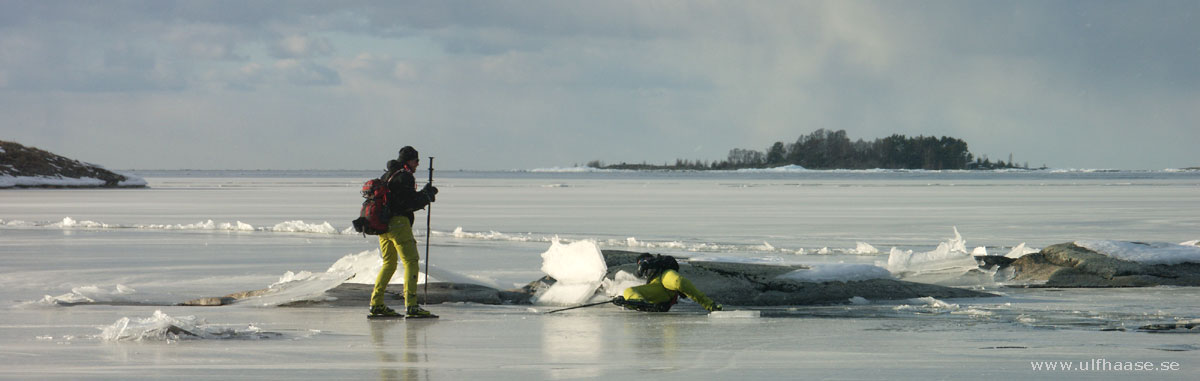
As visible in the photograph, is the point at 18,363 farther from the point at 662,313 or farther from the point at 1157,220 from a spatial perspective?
the point at 1157,220

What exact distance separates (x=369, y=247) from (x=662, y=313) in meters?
8.82

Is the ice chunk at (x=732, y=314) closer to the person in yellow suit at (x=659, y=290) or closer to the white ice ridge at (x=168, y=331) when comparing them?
the person in yellow suit at (x=659, y=290)

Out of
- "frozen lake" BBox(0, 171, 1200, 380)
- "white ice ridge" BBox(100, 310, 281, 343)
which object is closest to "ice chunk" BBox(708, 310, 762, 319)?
Result: "frozen lake" BBox(0, 171, 1200, 380)

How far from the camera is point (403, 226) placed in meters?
10.0

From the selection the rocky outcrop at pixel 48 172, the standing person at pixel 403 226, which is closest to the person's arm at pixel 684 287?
the standing person at pixel 403 226

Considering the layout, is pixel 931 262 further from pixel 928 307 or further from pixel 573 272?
pixel 573 272

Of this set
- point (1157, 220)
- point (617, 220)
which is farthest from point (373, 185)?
point (1157, 220)

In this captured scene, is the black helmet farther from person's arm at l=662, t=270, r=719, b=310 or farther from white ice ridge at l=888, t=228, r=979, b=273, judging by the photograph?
white ice ridge at l=888, t=228, r=979, b=273

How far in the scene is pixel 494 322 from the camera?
9.82 meters

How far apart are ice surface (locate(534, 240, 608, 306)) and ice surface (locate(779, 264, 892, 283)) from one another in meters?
1.79

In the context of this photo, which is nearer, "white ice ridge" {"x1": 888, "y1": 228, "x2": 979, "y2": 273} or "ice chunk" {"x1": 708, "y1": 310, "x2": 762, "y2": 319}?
"ice chunk" {"x1": 708, "y1": 310, "x2": 762, "y2": 319}

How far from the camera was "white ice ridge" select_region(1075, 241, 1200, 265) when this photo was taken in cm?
1277

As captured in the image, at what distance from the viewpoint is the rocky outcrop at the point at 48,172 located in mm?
62000

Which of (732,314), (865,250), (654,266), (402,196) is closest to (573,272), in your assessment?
(654,266)
